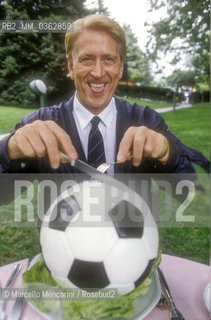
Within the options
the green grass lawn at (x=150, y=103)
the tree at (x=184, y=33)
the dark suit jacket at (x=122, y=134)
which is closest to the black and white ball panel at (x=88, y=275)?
the dark suit jacket at (x=122, y=134)

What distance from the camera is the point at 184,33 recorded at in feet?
3.84

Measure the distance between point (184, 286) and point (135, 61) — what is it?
2.52 ft

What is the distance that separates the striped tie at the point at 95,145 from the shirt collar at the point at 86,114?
2 cm

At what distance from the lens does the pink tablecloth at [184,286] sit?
2.79 feet

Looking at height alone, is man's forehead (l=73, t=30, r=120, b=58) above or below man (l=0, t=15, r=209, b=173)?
above

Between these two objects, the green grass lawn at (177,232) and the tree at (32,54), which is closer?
the tree at (32,54)

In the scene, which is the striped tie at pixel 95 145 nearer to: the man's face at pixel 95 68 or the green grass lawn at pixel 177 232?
the man's face at pixel 95 68

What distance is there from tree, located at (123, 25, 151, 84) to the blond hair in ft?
0.13

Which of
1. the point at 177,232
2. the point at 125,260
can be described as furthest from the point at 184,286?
the point at 177,232

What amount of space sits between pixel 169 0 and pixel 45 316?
104 cm

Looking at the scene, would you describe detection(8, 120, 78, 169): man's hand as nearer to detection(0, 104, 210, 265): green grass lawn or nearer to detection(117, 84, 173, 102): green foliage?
detection(0, 104, 210, 265): green grass lawn

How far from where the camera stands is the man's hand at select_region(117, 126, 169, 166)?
3.27ft

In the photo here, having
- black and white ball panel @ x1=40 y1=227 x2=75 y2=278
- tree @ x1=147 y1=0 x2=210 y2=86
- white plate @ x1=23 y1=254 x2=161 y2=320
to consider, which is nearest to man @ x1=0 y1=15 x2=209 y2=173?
tree @ x1=147 y1=0 x2=210 y2=86

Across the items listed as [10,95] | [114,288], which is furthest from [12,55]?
[114,288]
